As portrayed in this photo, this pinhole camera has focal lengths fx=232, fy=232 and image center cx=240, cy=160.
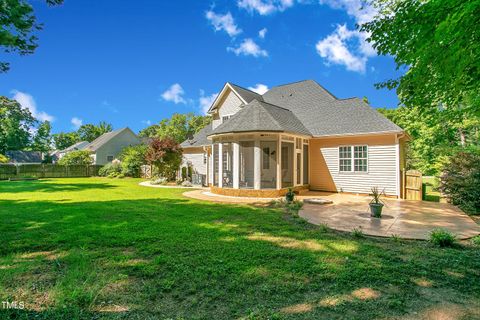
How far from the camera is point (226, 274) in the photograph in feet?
11.9

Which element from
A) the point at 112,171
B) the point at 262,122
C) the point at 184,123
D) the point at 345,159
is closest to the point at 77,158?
the point at 112,171

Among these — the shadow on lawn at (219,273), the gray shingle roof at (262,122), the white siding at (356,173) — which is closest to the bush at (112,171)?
the gray shingle roof at (262,122)

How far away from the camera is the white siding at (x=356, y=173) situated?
484 inches

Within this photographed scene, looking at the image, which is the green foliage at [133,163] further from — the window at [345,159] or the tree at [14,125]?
the tree at [14,125]

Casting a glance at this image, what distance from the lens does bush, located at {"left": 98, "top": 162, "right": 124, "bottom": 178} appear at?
27.3 meters

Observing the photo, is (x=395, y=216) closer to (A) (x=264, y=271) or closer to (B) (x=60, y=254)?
(A) (x=264, y=271)

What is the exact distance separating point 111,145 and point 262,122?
3254 centimetres

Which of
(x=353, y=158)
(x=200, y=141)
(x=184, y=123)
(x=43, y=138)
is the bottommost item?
(x=353, y=158)

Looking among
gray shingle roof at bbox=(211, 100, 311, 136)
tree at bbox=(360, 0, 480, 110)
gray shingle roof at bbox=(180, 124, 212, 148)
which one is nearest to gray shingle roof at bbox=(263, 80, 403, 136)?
gray shingle roof at bbox=(211, 100, 311, 136)

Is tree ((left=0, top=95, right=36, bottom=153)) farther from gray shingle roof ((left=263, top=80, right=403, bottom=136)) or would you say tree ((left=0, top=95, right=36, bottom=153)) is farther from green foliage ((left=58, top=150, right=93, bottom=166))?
gray shingle roof ((left=263, top=80, right=403, bottom=136))

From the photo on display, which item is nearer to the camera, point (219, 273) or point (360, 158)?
point (219, 273)

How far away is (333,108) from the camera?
15.6m

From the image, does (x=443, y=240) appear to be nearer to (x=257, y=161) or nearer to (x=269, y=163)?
(x=257, y=161)

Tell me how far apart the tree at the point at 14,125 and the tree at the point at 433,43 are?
5766 centimetres
